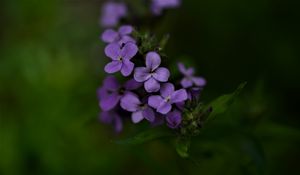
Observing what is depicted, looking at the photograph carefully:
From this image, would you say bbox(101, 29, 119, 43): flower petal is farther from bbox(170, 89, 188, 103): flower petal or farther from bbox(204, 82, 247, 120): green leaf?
bbox(204, 82, 247, 120): green leaf

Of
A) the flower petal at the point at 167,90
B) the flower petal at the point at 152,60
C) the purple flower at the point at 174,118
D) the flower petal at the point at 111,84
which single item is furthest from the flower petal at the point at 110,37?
the purple flower at the point at 174,118

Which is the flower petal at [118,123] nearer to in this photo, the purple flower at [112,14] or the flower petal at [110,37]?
the flower petal at [110,37]

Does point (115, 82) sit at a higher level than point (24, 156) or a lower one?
higher

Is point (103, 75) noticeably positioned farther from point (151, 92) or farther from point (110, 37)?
point (151, 92)

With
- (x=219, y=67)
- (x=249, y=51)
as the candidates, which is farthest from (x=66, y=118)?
(x=249, y=51)

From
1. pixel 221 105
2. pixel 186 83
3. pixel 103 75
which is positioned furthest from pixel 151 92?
pixel 103 75

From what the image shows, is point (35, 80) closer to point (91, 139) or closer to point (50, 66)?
point (50, 66)
